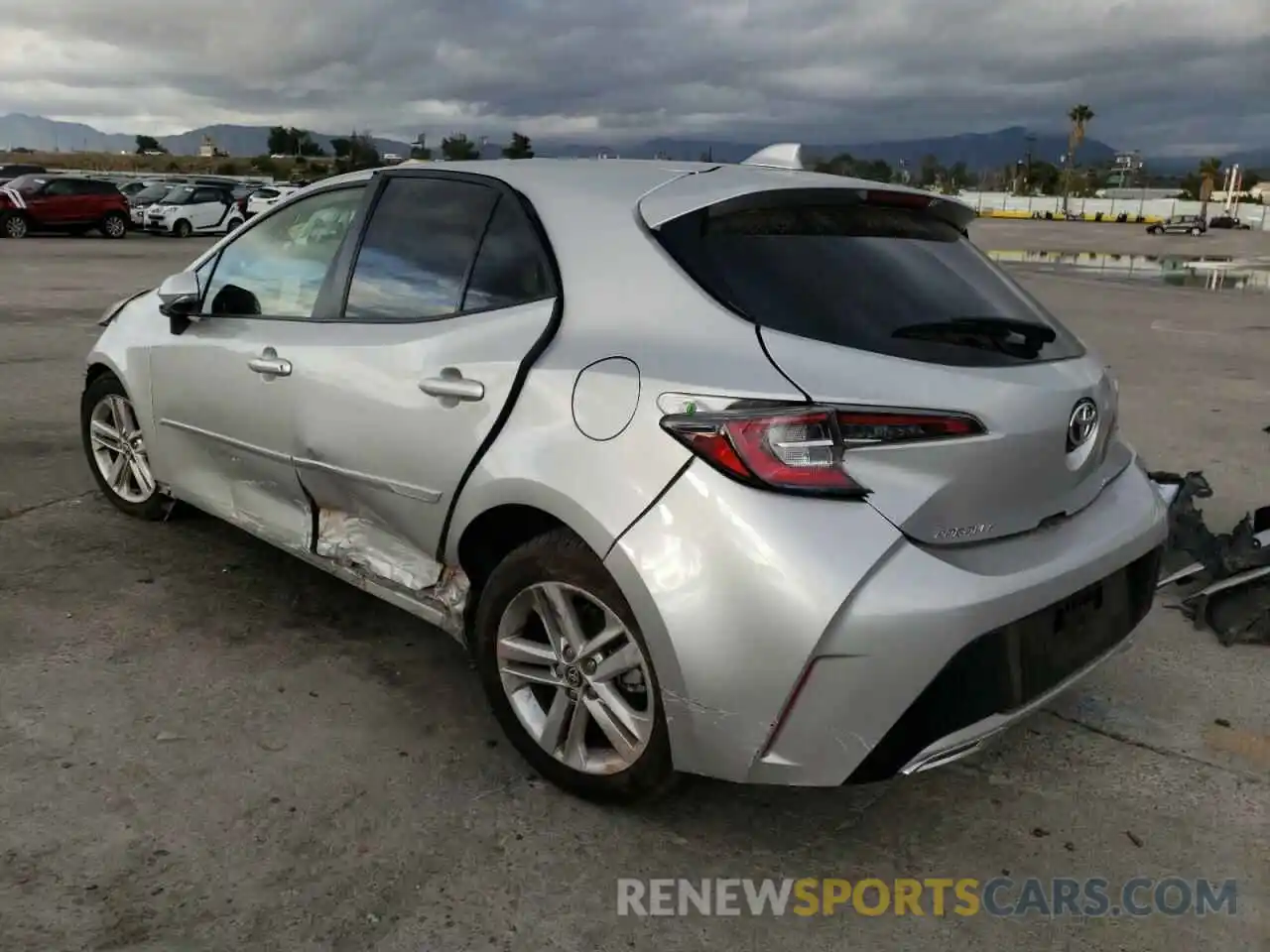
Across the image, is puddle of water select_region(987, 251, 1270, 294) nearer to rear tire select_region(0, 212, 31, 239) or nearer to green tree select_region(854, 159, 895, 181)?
green tree select_region(854, 159, 895, 181)

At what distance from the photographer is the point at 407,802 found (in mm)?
2834

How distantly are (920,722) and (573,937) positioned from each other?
913 mm

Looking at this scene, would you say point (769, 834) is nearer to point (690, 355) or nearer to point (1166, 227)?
point (690, 355)

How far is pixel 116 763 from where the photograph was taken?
2.96 meters

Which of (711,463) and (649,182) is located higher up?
(649,182)

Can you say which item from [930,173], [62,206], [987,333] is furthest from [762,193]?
[930,173]

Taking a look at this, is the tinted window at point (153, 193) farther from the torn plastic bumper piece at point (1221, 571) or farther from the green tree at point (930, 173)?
the green tree at point (930, 173)

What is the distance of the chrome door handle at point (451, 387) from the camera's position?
2.88 metres

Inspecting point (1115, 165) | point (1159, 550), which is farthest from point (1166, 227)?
point (1115, 165)

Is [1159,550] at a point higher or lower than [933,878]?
higher

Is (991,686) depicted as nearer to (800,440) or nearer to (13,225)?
(800,440)

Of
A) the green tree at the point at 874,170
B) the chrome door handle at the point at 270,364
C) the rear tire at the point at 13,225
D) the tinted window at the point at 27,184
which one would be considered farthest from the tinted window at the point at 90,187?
the green tree at the point at 874,170

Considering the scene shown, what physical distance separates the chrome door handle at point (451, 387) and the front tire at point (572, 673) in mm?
450

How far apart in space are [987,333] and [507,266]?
1336 mm
